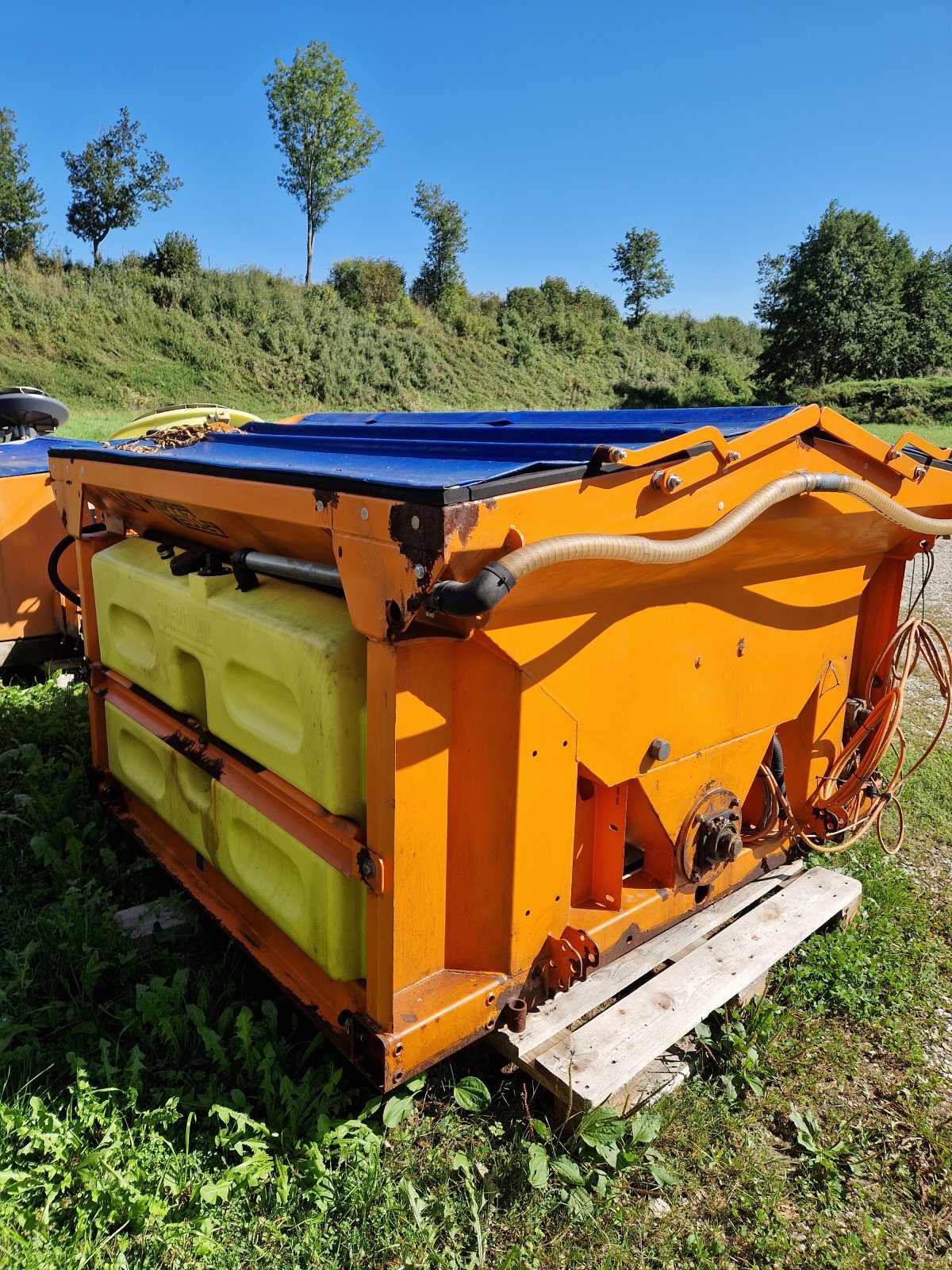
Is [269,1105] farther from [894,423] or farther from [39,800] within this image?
[894,423]

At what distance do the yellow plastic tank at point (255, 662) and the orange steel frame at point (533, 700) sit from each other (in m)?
0.11

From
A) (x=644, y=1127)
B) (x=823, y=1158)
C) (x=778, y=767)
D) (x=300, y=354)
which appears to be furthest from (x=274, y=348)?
(x=823, y=1158)

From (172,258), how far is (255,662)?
28.9 meters

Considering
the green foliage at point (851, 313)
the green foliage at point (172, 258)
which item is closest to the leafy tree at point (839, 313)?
the green foliage at point (851, 313)

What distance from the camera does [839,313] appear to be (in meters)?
40.0

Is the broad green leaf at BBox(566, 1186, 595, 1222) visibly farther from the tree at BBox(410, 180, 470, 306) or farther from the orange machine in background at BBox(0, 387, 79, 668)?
the tree at BBox(410, 180, 470, 306)

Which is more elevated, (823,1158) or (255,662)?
(255,662)

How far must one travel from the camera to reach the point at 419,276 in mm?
36969

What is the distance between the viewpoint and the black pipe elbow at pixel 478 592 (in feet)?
4.33

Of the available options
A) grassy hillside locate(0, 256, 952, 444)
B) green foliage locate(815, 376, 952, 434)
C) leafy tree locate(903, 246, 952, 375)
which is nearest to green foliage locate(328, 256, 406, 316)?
grassy hillside locate(0, 256, 952, 444)

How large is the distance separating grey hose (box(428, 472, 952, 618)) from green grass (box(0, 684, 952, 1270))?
1.25 m

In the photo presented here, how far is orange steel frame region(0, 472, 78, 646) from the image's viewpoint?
14.5ft

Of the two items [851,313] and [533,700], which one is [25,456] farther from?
[851,313]

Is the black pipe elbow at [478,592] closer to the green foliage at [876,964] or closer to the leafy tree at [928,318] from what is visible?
the green foliage at [876,964]
